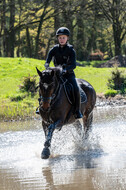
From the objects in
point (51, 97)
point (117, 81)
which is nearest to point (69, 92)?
point (51, 97)

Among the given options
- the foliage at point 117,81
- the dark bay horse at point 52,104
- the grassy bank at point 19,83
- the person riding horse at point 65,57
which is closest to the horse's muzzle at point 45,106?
the dark bay horse at point 52,104

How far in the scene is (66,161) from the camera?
294 inches

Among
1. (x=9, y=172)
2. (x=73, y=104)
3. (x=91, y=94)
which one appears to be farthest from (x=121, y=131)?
(x=9, y=172)

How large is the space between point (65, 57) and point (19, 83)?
13460 millimetres

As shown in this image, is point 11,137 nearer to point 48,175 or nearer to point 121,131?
point 121,131

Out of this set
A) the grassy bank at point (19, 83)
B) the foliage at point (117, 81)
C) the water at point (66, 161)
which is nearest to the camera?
the water at point (66, 161)

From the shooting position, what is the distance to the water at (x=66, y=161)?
18.6 ft

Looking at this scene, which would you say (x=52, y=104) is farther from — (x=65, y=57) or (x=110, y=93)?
(x=110, y=93)

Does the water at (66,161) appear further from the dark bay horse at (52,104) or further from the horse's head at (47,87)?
the horse's head at (47,87)

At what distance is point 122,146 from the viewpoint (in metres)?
9.03

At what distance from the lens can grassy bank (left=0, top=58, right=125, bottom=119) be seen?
620 inches

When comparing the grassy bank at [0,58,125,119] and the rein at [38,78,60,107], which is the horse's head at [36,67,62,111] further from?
the grassy bank at [0,58,125,119]

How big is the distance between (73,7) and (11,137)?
24.9 metres

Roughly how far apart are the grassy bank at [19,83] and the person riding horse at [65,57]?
7.45m
